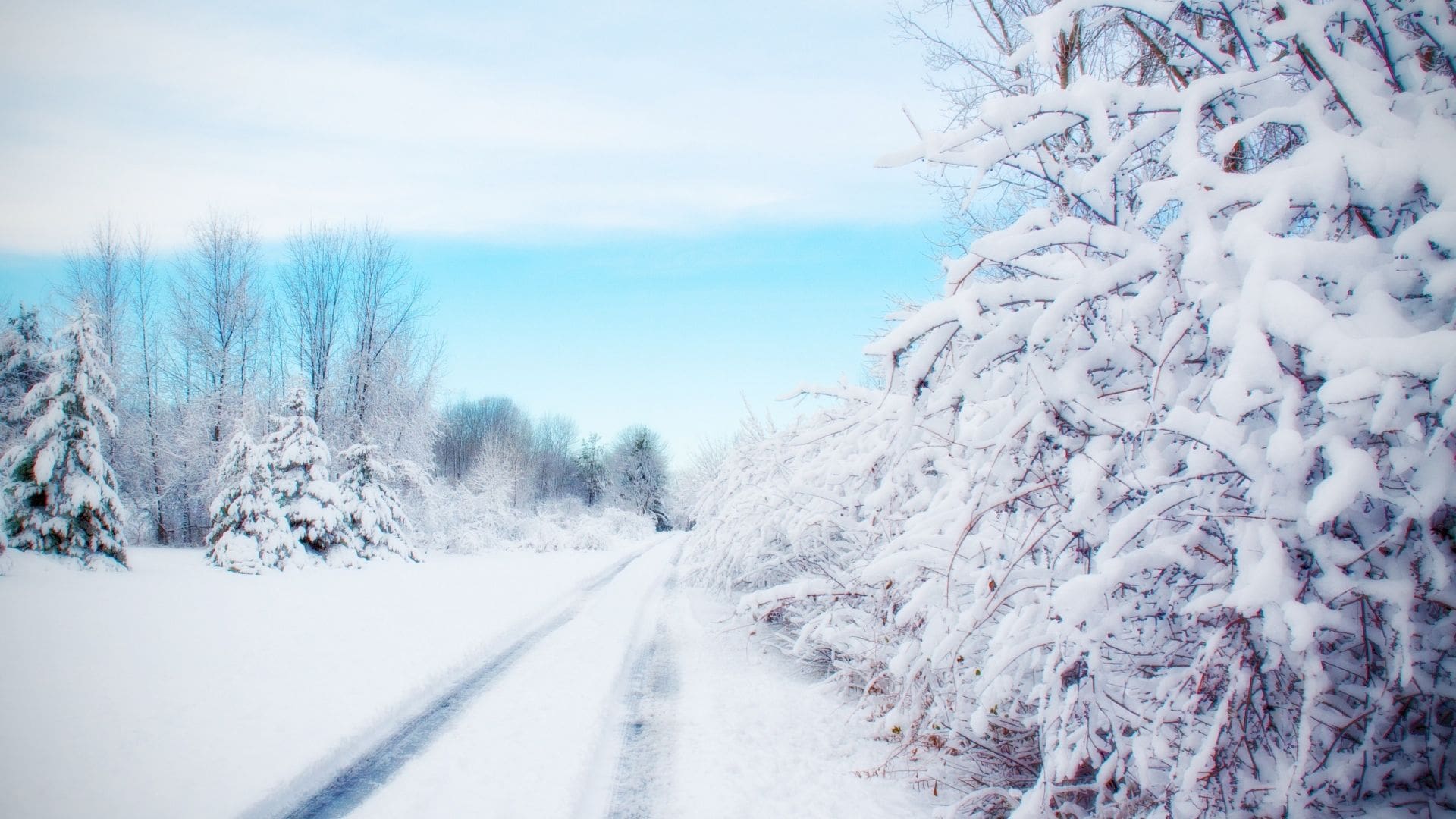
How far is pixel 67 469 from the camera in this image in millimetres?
12445

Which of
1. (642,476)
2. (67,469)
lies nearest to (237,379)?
(67,469)

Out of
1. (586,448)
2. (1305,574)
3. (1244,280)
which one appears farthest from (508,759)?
(586,448)

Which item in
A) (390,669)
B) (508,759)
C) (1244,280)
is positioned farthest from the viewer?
(390,669)

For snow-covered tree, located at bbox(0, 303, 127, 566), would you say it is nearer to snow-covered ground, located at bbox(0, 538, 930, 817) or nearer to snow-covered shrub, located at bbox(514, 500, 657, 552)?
snow-covered ground, located at bbox(0, 538, 930, 817)

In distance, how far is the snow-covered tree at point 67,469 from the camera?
12023 millimetres

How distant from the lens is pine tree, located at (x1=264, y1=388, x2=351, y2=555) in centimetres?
1573

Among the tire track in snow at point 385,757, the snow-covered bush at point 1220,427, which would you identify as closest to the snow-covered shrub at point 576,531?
the tire track in snow at point 385,757

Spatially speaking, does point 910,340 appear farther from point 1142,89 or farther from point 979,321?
point 1142,89

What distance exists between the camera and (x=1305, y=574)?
5.57 feet

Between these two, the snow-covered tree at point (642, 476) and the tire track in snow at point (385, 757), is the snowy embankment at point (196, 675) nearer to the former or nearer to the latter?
the tire track in snow at point (385, 757)

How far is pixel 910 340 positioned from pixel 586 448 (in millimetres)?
67726

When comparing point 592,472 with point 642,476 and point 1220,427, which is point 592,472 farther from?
point 1220,427

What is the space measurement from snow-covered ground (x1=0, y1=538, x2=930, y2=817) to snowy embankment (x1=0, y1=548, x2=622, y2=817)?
0.02m

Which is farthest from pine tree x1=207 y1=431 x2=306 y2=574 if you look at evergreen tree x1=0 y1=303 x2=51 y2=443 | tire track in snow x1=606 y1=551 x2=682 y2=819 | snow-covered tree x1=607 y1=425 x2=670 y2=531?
snow-covered tree x1=607 y1=425 x2=670 y2=531
